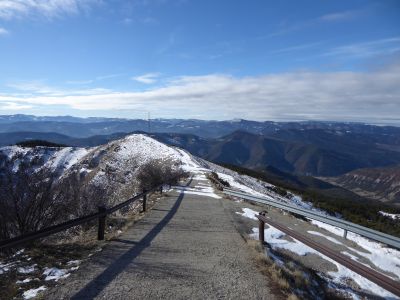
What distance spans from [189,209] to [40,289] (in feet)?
35.0

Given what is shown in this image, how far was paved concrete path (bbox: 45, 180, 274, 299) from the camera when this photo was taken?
614cm

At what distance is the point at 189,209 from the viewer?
54.0 ft

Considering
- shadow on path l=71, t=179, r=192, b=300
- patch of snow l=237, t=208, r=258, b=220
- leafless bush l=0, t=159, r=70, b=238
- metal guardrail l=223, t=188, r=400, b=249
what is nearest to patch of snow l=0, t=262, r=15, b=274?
shadow on path l=71, t=179, r=192, b=300

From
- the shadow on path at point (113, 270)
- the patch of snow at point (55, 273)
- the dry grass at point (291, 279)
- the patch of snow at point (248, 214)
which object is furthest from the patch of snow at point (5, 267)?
the patch of snow at point (248, 214)

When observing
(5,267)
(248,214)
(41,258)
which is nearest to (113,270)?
(41,258)

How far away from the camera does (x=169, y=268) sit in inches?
294

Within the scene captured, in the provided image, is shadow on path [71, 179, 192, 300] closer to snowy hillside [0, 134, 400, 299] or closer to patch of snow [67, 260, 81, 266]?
patch of snow [67, 260, 81, 266]

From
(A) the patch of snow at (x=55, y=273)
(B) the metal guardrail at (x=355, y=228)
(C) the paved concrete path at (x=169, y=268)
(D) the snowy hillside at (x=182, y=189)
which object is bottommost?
(D) the snowy hillside at (x=182, y=189)

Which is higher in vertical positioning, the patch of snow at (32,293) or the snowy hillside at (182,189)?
the patch of snow at (32,293)

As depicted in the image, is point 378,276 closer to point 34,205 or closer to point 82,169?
point 34,205

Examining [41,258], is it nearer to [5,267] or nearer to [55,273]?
[5,267]

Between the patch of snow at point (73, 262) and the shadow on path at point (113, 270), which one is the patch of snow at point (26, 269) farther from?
the shadow on path at point (113, 270)

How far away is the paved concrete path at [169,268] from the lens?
6145 millimetres

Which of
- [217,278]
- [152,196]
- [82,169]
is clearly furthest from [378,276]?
[82,169]
